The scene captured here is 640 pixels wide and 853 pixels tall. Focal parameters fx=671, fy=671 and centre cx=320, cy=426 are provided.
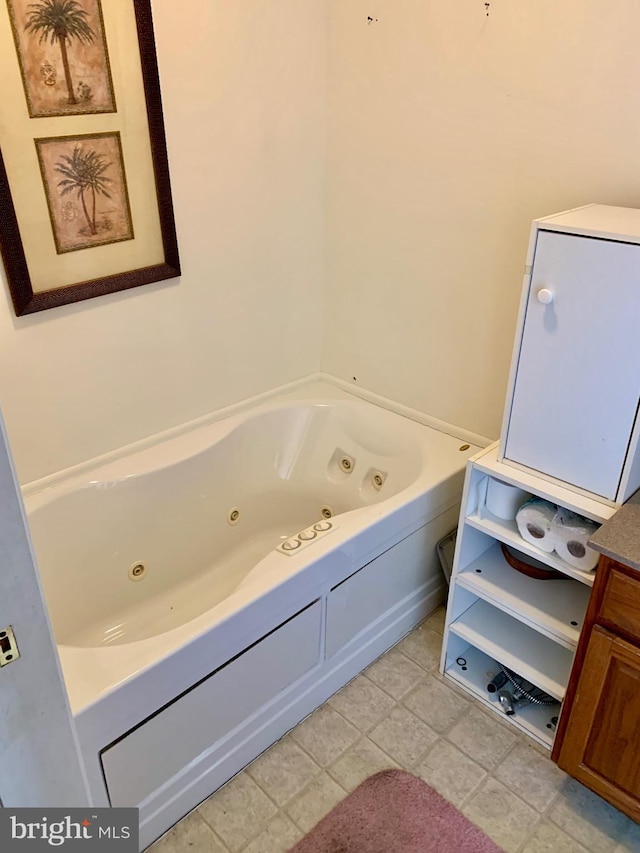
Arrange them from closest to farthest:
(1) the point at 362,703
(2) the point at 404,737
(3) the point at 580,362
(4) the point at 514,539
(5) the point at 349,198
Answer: (3) the point at 580,362 → (4) the point at 514,539 → (2) the point at 404,737 → (1) the point at 362,703 → (5) the point at 349,198

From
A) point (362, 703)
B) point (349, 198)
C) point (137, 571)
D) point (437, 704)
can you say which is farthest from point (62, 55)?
point (437, 704)

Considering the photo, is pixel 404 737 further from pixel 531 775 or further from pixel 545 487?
pixel 545 487

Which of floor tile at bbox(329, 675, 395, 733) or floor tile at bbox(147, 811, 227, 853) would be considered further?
floor tile at bbox(329, 675, 395, 733)

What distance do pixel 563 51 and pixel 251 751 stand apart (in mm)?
2032

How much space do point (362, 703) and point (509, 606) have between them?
550mm

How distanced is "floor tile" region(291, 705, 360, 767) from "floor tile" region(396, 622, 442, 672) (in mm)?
338

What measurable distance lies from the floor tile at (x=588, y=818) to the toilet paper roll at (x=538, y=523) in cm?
67

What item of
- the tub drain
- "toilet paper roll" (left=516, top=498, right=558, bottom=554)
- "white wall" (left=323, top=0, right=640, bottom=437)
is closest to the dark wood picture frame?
"white wall" (left=323, top=0, right=640, bottom=437)

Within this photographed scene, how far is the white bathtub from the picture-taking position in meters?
1.56

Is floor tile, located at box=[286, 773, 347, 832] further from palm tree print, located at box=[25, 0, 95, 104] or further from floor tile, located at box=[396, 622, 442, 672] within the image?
palm tree print, located at box=[25, 0, 95, 104]

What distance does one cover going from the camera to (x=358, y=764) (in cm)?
185

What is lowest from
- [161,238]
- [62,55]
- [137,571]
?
[137,571]

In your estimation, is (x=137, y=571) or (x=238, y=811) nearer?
(x=238, y=811)

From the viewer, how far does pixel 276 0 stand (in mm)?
2105
